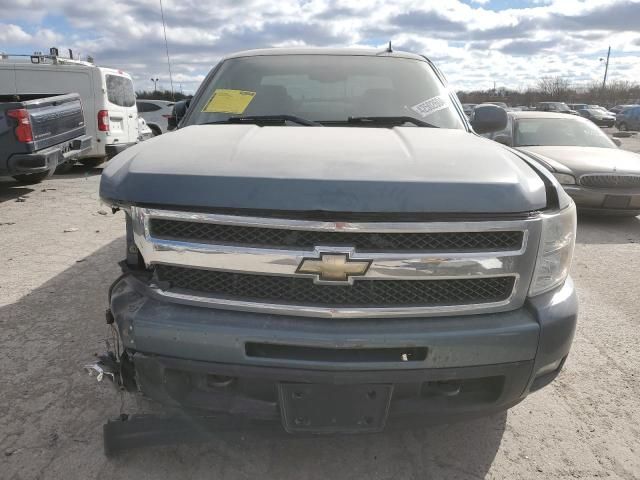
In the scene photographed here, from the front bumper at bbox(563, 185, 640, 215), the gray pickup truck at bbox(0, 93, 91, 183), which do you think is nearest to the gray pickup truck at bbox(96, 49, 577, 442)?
the front bumper at bbox(563, 185, 640, 215)

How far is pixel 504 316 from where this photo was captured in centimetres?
196

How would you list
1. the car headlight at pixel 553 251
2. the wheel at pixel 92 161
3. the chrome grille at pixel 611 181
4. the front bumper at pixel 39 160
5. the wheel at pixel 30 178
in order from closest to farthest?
the car headlight at pixel 553 251 < the chrome grille at pixel 611 181 < the front bumper at pixel 39 160 < the wheel at pixel 30 178 < the wheel at pixel 92 161

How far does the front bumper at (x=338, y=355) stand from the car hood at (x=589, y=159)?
17.3 feet

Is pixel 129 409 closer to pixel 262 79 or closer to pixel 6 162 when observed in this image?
pixel 262 79

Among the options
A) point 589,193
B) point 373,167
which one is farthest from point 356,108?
point 589,193

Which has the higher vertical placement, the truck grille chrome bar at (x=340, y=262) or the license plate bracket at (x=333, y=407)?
the truck grille chrome bar at (x=340, y=262)

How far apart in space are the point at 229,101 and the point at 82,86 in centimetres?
839

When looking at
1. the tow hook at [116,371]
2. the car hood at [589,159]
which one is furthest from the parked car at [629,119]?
the tow hook at [116,371]

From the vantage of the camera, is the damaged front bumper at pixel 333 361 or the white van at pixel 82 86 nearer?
the damaged front bumper at pixel 333 361

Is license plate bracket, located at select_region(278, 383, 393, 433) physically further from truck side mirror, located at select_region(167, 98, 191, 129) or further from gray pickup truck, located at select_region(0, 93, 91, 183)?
gray pickup truck, located at select_region(0, 93, 91, 183)

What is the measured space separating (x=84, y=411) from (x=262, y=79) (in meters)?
2.21

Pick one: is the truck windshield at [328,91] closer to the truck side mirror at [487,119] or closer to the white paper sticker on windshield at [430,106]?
the white paper sticker on windshield at [430,106]

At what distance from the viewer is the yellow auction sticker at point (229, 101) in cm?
313

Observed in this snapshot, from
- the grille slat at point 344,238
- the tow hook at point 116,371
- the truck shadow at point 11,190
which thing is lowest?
the truck shadow at point 11,190
